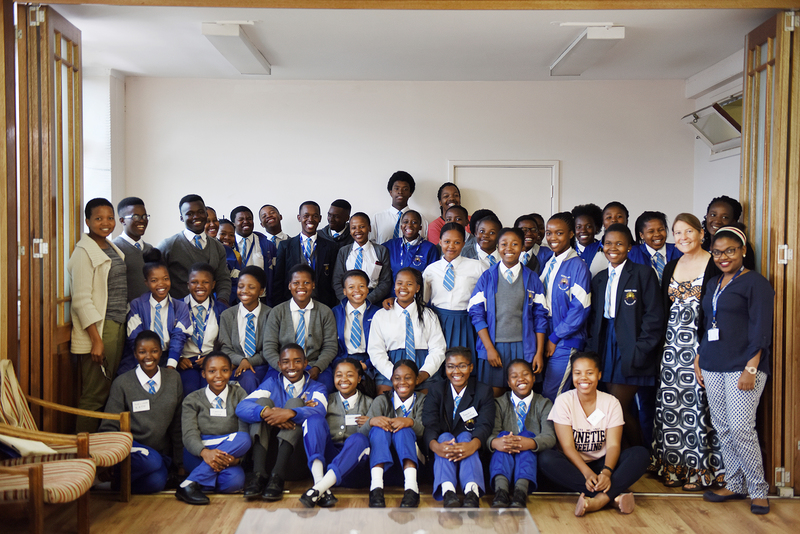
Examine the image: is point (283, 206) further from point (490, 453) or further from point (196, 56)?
point (490, 453)

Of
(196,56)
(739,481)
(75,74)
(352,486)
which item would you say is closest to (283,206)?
(196,56)

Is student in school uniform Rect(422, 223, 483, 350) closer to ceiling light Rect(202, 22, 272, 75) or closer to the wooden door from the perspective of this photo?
ceiling light Rect(202, 22, 272, 75)

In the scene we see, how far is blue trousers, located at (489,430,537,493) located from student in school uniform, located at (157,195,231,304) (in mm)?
2342

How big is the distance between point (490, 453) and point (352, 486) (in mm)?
887

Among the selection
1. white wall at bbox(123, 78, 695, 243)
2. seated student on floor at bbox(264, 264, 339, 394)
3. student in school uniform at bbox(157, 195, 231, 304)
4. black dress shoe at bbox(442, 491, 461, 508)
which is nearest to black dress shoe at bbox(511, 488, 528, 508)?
black dress shoe at bbox(442, 491, 461, 508)

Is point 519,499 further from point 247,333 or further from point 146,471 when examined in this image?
point 146,471

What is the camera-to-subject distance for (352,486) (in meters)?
3.70

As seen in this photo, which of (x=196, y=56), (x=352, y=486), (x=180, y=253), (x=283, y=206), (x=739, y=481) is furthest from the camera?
(x=283, y=206)

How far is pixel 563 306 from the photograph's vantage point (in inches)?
155

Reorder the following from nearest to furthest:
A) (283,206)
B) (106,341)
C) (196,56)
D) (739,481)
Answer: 1. (739,481)
2. (106,341)
3. (196,56)
4. (283,206)

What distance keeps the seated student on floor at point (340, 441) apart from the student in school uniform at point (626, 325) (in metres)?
1.58

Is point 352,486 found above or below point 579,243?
below

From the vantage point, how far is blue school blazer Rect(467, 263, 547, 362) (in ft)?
12.9

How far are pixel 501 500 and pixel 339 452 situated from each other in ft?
3.27
